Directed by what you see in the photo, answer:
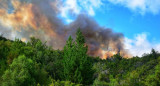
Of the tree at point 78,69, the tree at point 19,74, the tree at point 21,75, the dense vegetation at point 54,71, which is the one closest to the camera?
the tree at point 19,74

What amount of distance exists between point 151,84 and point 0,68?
4641cm

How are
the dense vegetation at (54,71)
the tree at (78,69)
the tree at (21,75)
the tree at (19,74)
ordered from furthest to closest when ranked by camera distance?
the tree at (78,69) → the dense vegetation at (54,71) → the tree at (21,75) → the tree at (19,74)

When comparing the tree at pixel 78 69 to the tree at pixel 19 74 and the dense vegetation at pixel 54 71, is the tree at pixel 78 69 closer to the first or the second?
the dense vegetation at pixel 54 71

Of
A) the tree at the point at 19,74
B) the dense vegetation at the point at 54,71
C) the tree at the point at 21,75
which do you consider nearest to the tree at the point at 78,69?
the dense vegetation at the point at 54,71

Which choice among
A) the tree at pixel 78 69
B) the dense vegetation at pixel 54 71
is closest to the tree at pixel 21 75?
the dense vegetation at pixel 54 71

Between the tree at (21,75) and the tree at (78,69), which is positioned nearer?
the tree at (21,75)

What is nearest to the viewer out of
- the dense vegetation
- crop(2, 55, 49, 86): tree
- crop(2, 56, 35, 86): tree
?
crop(2, 56, 35, 86): tree

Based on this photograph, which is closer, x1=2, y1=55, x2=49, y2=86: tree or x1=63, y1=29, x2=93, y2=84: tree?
x1=2, y1=55, x2=49, y2=86: tree

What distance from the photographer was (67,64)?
53.0 meters

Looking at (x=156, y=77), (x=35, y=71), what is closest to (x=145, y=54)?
(x=156, y=77)

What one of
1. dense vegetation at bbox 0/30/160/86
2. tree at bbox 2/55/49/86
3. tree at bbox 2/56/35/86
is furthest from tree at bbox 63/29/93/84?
tree at bbox 2/56/35/86

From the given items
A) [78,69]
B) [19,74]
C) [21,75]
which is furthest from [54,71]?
[19,74]

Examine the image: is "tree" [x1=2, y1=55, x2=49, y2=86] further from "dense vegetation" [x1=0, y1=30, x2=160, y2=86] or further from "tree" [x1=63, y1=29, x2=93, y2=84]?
"tree" [x1=63, y1=29, x2=93, y2=84]

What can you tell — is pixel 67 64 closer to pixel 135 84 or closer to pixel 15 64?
pixel 15 64
